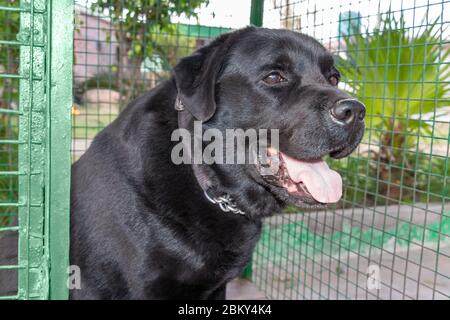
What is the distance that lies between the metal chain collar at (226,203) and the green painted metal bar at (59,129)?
76cm

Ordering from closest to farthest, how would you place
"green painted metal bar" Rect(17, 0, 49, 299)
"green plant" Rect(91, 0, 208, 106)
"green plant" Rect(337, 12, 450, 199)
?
"green painted metal bar" Rect(17, 0, 49, 299) < "green plant" Rect(337, 12, 450, 199) < "green plant" Rect(91, 0, 208, 106)

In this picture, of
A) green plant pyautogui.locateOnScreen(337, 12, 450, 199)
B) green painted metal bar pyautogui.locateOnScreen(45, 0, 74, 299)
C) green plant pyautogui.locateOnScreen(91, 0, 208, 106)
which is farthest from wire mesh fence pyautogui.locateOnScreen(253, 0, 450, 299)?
green painted metal bar pyautogui.locateOnScreen(45, 0, 74, 299)

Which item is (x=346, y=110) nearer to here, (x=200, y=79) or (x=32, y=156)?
(x=200, y=79)

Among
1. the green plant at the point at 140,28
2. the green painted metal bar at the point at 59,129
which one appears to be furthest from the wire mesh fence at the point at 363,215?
the green painted metal bar at the point at 59,129

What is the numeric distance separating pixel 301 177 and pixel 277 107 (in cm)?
33

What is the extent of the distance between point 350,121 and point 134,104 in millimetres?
1082

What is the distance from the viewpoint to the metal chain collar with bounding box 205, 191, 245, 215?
211 centimetres

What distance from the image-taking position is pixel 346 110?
1.81 m

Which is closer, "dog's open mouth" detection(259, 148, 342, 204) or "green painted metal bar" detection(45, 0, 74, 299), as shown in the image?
"green painted metal bar" detection(45, 0, 74, 299)

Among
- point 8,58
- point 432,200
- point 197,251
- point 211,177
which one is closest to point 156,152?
point 211,177

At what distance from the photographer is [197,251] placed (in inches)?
79.3

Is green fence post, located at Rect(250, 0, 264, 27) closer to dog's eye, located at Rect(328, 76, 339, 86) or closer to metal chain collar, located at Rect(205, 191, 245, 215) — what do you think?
dog's eye, located at Rect(328, 76, 339, 86)

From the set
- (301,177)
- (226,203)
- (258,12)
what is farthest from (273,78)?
(258,12)

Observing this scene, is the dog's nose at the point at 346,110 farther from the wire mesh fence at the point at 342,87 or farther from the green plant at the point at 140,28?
the green plant at the point at 140,28
